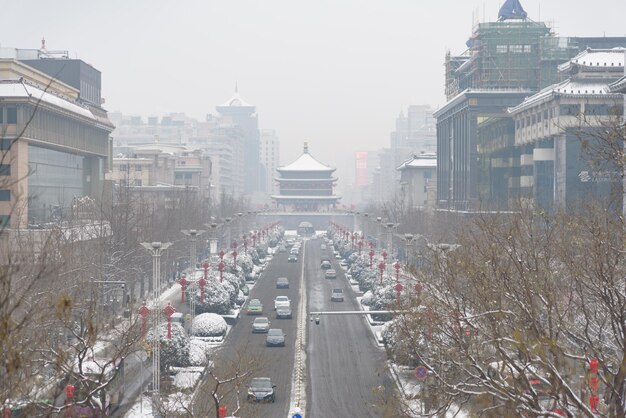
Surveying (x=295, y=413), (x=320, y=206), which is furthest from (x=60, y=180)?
→ (x=320, y=206)

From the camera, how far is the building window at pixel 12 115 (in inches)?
2331

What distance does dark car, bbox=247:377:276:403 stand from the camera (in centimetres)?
2995

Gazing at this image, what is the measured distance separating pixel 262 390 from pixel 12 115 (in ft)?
116

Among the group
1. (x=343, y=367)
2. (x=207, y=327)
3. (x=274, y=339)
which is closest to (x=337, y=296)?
(x=207, y=327)

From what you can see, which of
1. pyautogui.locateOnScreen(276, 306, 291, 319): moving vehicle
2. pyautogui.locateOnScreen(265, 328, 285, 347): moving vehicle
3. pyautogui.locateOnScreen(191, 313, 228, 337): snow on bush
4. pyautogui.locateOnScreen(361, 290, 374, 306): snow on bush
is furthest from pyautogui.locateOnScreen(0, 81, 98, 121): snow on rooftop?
pyautogui.locateOnScreen(361, 290, 374, 306): snow on bush

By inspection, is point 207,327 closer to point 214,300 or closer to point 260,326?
point 260,326

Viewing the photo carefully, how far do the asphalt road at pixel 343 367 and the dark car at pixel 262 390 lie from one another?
122 cm

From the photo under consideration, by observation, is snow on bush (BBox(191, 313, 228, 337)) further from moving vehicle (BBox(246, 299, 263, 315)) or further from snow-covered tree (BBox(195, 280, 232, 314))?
moving vehicle (BBox(246, 299, 263, 315))

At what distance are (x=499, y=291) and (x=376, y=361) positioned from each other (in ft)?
70.5

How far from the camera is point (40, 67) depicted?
86438 mm

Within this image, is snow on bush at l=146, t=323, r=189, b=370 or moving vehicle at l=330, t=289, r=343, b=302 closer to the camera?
snow on bush at l=146, t=323, r=189, b=370

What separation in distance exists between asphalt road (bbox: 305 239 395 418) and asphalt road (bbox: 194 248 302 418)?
872 mm

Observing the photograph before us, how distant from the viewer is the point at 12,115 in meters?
59.4

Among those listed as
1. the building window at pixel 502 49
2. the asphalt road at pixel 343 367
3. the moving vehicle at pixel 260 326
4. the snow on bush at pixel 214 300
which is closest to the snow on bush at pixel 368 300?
the asphalt road at pixel 343 367
